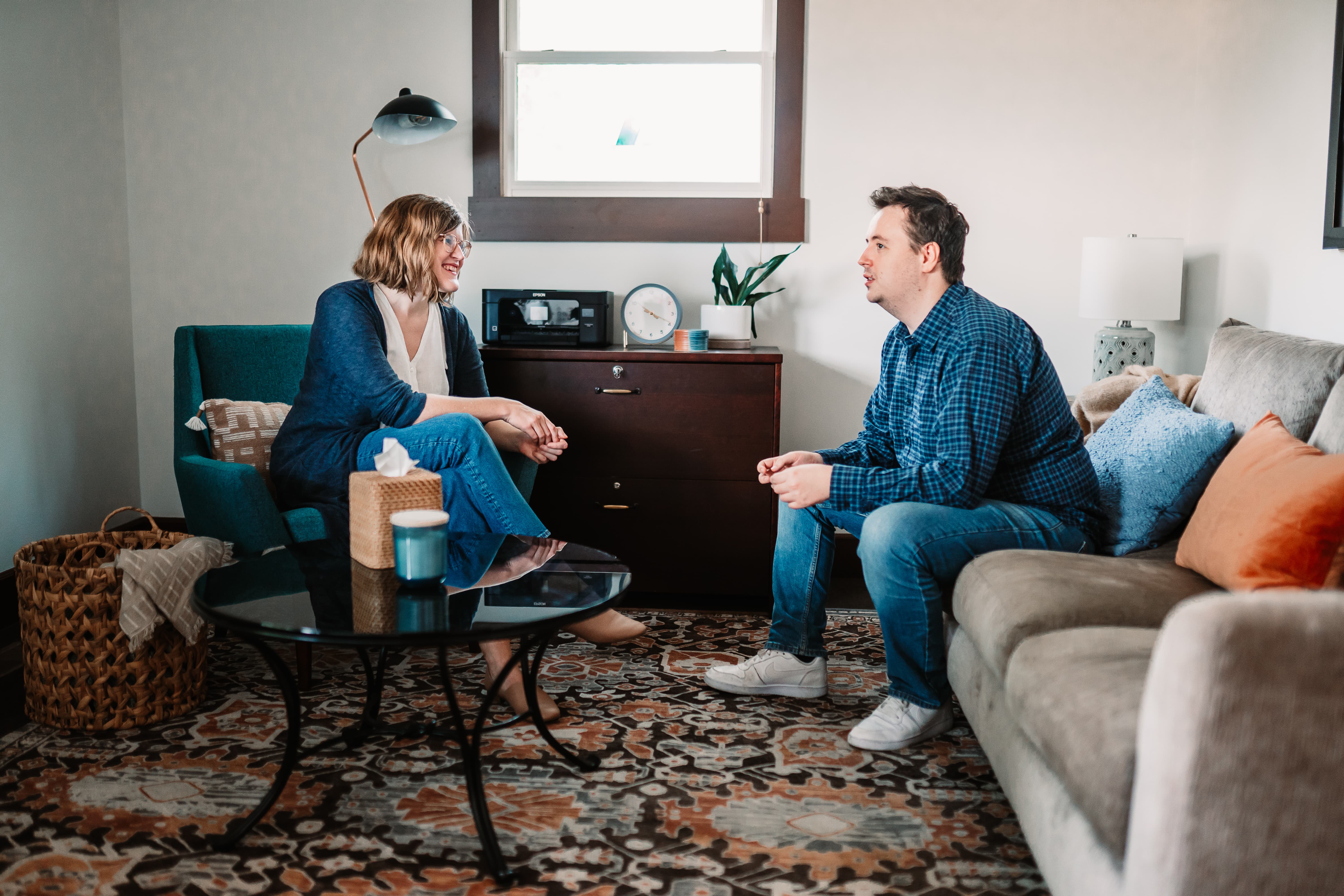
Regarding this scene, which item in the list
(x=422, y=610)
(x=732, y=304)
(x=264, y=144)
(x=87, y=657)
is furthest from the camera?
(x=264, y=144)

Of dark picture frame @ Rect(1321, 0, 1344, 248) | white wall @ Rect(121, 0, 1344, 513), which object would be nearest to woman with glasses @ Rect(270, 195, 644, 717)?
white wall @ Rect(121, 0, 1344, 513)

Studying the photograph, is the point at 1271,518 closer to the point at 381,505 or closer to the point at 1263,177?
the point at 381,505

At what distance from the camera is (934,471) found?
6.18 ft

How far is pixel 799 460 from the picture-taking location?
2.19 meters

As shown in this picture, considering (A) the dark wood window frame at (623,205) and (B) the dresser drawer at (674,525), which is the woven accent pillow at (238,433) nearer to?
(B) the dresser drawer at (674,525)

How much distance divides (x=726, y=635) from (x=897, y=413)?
0.85 m

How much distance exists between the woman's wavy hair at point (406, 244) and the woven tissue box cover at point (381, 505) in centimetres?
79

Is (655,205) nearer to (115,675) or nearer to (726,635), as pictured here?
(726,635)

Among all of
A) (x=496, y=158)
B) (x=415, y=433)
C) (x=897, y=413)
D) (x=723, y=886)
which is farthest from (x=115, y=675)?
(x=496, y=158)

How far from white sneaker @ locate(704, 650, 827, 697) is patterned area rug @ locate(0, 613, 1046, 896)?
0.08 feet

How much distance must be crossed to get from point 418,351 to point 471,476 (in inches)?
19.2

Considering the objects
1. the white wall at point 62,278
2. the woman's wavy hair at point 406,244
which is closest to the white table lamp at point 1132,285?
the woman's wavy hair at point 406,244

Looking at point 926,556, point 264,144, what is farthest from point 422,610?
point 264,144

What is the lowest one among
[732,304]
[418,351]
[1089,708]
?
[1089,708]
